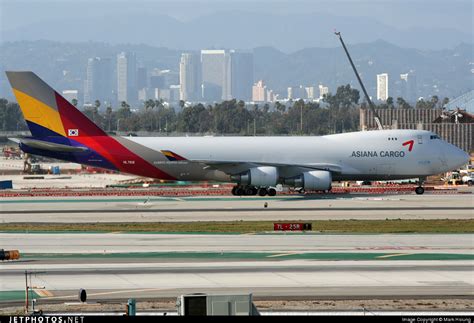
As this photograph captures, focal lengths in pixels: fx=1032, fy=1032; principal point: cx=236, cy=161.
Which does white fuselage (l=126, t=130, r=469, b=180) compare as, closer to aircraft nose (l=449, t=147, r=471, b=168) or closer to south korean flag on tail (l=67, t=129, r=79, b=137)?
aircraft nose (l=449, t=147, r=471, b=168)

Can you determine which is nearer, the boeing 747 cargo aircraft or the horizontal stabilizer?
the horizontal stabilizer

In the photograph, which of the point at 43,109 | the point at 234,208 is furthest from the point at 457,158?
the point at 43,109

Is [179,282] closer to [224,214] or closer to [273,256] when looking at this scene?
[273,256]

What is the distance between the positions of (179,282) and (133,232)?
17330 millimetres

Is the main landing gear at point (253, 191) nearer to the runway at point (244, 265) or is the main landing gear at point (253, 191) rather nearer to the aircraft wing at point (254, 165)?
the aircraft wing at point (254, 165)

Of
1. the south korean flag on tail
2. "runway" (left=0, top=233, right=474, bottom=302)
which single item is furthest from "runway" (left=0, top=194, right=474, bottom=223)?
"runway" (left=0, top=233, right=474, bottom=302)

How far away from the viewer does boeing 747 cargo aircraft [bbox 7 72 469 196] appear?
77.2 metres

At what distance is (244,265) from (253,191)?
127 ft

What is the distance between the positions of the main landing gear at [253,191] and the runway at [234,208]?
1.89m

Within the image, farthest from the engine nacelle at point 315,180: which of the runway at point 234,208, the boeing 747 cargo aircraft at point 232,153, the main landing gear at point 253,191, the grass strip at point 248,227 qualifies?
the grass strip at point 248,227

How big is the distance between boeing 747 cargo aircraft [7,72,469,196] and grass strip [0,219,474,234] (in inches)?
780

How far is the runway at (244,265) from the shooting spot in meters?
34.6

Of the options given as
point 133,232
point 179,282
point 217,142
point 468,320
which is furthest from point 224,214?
point 468,320

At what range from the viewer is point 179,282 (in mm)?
36188
